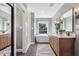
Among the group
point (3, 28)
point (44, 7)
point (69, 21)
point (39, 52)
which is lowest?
point (39, 52)

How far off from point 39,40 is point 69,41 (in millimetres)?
6940

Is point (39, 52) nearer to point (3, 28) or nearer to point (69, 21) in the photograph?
point (69, 21)

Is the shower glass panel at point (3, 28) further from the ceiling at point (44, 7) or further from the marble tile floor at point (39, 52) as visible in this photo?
the ceiling at point (44, 7)

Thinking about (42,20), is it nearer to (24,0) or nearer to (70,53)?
(70,53)

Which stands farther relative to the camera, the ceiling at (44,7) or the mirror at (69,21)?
the ceiling at (44,7)

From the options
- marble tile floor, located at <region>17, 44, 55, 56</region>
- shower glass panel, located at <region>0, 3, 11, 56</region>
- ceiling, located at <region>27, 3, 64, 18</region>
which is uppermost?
ceiling, located at <region>27, 3, 64, 18</region>

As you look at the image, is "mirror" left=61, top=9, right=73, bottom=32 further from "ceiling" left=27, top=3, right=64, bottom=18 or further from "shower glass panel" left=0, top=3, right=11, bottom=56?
"shower glass panel" left=0, top=3, right=11, bottom=56

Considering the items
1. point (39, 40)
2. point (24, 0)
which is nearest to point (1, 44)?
point (24, 0)

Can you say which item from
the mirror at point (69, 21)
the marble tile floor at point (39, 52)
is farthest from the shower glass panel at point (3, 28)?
the mirror at point (69, 21)

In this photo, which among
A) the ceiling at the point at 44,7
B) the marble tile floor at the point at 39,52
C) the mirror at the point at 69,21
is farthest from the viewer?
the ceiling at the point at 44,7

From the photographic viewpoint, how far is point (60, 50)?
4.57 metres

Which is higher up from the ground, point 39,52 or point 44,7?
point 44,7

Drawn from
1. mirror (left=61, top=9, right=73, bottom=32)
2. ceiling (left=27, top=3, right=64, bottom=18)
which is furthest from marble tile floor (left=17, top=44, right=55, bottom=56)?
ceiling (left=27, top=3, right=64, bottom=18)

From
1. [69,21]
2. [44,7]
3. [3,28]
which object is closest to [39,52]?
[69,21]
